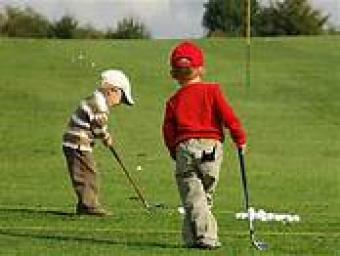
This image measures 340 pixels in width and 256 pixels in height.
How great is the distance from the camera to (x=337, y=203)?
16172mm

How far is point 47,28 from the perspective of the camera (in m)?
77.2

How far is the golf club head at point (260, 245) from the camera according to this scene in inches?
384

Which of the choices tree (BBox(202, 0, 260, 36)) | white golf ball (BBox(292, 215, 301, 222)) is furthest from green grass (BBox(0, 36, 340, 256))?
tree (BBox(202, 0, 260, 36))

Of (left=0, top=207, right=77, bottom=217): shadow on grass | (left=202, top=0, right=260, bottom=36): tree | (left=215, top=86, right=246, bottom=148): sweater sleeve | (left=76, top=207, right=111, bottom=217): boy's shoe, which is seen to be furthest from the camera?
(left=202, top=0, right=260, bottom=36): tree

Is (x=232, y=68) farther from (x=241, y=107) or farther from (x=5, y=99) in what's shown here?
(x=5, y=99)

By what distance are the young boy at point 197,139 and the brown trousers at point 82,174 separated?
3.02 m

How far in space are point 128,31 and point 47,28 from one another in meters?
6.88

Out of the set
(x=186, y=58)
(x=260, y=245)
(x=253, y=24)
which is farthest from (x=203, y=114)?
(x=253, y=24)

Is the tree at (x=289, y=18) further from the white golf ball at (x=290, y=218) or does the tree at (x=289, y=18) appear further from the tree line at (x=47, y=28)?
the white golf ball at (x=290, y=218)

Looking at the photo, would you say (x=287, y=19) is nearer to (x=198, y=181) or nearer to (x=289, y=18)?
(x=289, y=18)

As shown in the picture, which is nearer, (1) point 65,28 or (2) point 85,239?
(2) point 85,239

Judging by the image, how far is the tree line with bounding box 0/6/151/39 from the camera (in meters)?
74.2

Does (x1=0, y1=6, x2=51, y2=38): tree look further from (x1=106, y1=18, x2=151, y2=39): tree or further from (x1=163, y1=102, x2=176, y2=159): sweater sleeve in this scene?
(x1=163, y1=102, x2=176, y2=159): sweater sleeve

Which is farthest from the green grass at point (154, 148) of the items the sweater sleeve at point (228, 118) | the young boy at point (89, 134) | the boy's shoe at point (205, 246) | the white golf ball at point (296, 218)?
the sweater sleeve at point (228, 118)
